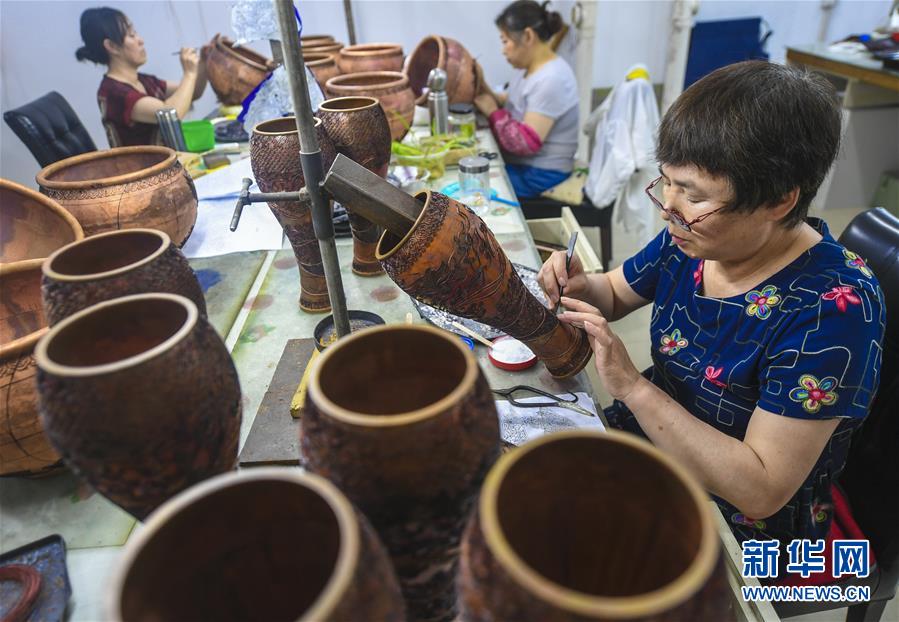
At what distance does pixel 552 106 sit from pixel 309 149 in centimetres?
231

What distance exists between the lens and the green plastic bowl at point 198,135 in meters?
2.38

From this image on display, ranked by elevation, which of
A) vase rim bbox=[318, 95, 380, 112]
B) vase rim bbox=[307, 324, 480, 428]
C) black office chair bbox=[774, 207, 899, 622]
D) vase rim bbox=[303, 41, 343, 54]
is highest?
vase rim bbox=[318, 95, 380, 112]

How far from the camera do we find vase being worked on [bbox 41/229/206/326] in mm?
654

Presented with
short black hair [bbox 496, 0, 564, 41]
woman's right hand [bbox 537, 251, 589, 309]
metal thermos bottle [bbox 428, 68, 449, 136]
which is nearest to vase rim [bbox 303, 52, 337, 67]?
metal thermos bottle [bbox 428, 68, 449, 136]

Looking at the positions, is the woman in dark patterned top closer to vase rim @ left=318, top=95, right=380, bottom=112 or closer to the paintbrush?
vase rim @ left=318, top=95, right=380, bottom=112

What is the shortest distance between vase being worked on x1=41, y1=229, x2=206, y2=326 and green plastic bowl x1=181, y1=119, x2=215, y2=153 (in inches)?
72.2

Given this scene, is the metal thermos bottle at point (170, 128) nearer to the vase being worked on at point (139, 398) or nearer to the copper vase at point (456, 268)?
the copper vase at point (456, 268)

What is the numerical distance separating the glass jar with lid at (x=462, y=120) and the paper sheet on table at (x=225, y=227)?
3.40 feet

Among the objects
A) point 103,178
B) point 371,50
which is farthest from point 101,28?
point 103,178

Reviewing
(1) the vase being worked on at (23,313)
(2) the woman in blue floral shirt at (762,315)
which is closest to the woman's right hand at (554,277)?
(2) the woman in blue floral shirt at (762,315)

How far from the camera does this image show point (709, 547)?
337mm

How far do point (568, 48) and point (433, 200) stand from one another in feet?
15.0

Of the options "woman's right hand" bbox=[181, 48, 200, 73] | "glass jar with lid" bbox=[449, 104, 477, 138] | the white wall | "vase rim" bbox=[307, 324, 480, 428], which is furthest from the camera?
the white wall

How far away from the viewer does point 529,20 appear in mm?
2762
